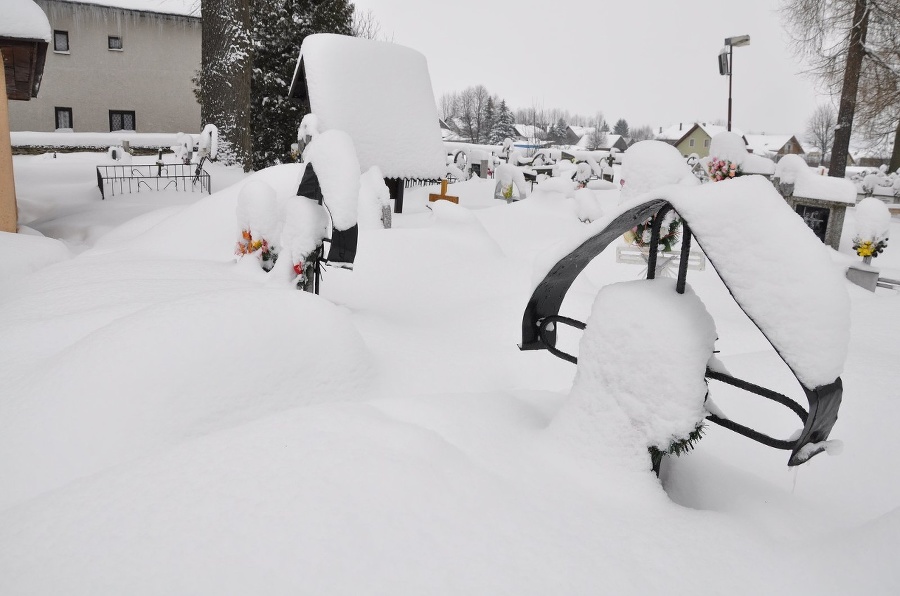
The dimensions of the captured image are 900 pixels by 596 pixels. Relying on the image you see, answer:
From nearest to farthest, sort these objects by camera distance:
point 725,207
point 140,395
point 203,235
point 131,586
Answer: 1. point 131,586
2. point 725,207
3. point 140,395
4. point 203,235

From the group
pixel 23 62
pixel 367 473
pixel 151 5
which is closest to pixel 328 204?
pixel 367 473

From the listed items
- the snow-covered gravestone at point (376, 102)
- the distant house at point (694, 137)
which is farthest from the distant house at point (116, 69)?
the distant house at point (694, 137)

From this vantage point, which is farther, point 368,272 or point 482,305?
point 368,272

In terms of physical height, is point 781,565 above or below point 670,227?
below

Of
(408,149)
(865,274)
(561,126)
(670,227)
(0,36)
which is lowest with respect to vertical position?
(865,274)

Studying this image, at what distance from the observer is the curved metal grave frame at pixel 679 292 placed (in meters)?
1.85

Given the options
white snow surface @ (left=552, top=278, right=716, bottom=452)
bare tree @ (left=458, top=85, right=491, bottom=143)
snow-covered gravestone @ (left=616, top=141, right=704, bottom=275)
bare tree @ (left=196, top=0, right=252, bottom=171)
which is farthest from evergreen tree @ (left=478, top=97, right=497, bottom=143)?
white snow surface @ (left=552, top=278, right=716, bottom=452)

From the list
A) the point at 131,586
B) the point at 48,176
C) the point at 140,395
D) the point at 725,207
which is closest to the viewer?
the point at 131,586

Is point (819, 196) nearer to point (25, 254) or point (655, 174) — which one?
point (655, 174)

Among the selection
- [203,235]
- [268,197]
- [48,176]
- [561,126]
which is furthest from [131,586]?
[561,126]

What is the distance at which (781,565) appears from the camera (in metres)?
1.79

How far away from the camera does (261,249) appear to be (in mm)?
5695

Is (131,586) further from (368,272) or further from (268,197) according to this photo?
(368,272)

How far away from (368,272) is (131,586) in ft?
18.3
